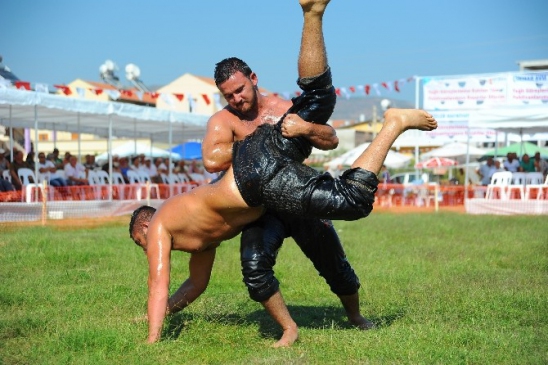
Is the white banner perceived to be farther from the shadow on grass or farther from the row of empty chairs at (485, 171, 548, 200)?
the shadow on grass

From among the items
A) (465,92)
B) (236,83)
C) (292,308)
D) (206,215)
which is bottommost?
(292,308)

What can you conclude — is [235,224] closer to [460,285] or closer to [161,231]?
[161,231]

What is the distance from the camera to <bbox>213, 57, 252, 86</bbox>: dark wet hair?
202 inches

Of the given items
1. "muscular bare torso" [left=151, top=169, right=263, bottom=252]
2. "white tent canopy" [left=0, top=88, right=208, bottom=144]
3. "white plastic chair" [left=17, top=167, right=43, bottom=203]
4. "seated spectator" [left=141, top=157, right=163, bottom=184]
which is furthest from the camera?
"seated spectator" [left=141, top=157, right=163, bottom=184]

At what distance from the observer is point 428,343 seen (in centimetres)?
480

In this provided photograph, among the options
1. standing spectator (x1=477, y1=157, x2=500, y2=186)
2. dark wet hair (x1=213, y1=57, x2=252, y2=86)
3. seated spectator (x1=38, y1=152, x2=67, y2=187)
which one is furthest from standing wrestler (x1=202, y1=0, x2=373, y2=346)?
standing spectator (x1=477, y1=157, x2=500, y2=186)

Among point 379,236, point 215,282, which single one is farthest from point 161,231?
point 379,236

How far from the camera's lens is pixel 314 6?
450cm

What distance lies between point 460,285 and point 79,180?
47.3ft

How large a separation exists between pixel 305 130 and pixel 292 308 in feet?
8.46

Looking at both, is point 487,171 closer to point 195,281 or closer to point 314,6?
A: point 195,281

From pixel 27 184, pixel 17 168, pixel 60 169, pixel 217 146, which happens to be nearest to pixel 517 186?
pixel 60 169

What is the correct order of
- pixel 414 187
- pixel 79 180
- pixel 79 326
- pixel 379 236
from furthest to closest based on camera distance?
pixel 414 187 → pixel 79 180 → pixel 379 236 → pixel 79 326

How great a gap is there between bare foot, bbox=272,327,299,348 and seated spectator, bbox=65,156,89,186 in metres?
15.7
